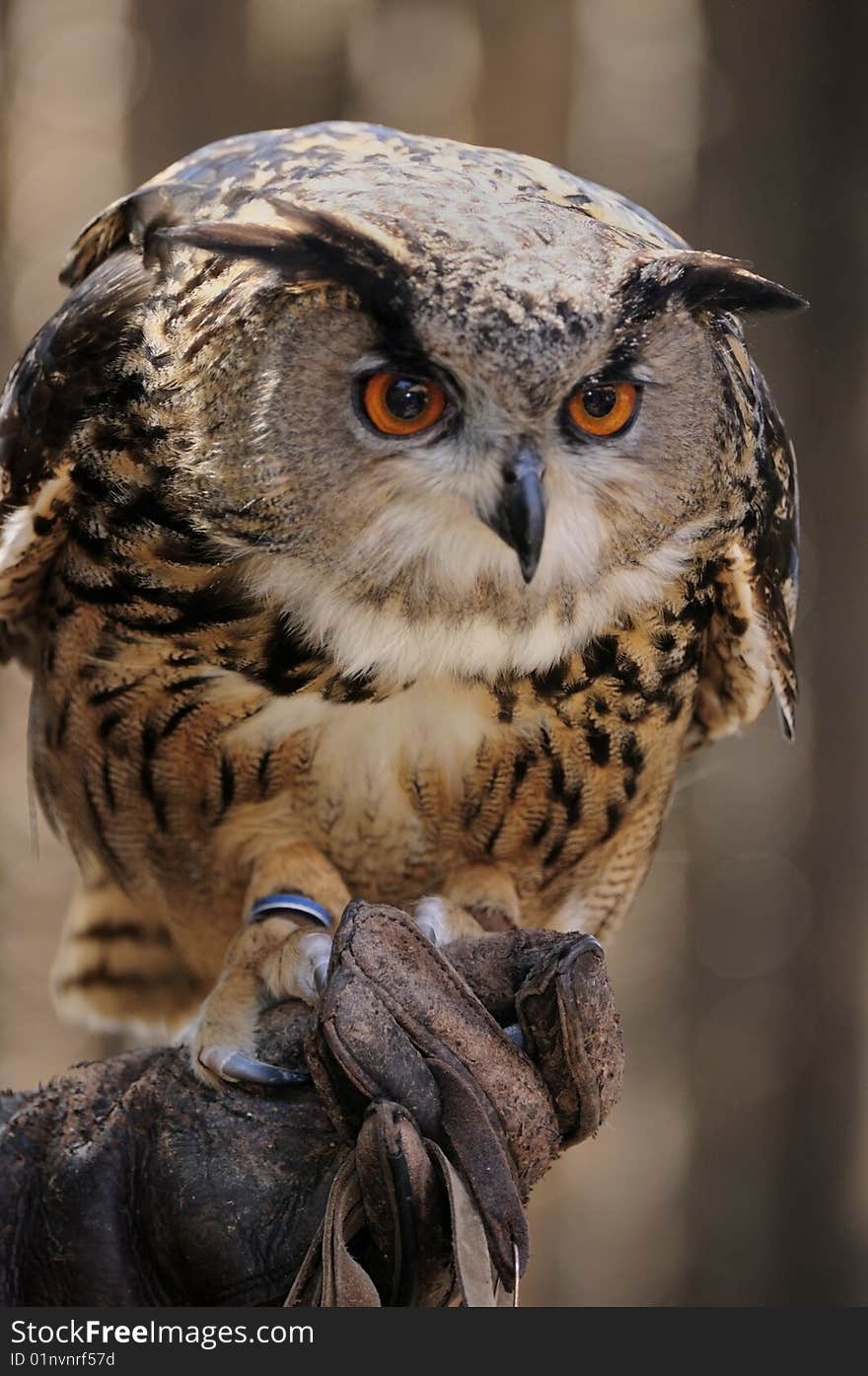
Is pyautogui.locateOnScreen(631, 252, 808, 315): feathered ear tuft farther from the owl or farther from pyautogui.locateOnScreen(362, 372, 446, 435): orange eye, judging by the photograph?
pyautogui.locateOnScreen(362, 372, 446, 435): orange eye

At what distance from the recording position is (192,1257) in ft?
2.72

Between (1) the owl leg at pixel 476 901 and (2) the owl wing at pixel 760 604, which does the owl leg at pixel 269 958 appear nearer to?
(1) the owl leg at pixel 476 901

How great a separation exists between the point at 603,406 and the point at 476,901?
401 millimetres

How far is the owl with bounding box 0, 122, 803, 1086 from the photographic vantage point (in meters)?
0.82

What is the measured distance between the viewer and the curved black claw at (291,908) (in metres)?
1.05

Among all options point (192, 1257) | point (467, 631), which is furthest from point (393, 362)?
point (192, 1257)

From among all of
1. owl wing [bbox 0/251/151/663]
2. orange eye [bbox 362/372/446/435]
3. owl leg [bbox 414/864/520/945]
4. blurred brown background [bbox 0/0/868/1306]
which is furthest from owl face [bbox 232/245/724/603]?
blurred brown background [bbox 0/0/868/1306]

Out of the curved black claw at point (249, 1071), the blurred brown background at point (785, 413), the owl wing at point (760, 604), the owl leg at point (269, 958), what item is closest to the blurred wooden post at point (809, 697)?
the blurred brown background at point (785, 413)

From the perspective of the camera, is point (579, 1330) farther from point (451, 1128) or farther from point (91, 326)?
point (91, 326)

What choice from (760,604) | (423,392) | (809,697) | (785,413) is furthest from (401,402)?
(809,697)

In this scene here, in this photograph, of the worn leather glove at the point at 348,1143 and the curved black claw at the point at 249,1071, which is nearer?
the worn leather glove at the point at 348,1143

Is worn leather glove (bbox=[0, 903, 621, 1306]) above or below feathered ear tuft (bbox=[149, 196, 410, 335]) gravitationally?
below

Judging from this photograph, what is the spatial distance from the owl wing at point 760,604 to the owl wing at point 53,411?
413 mm

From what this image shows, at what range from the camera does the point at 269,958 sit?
1004mm
